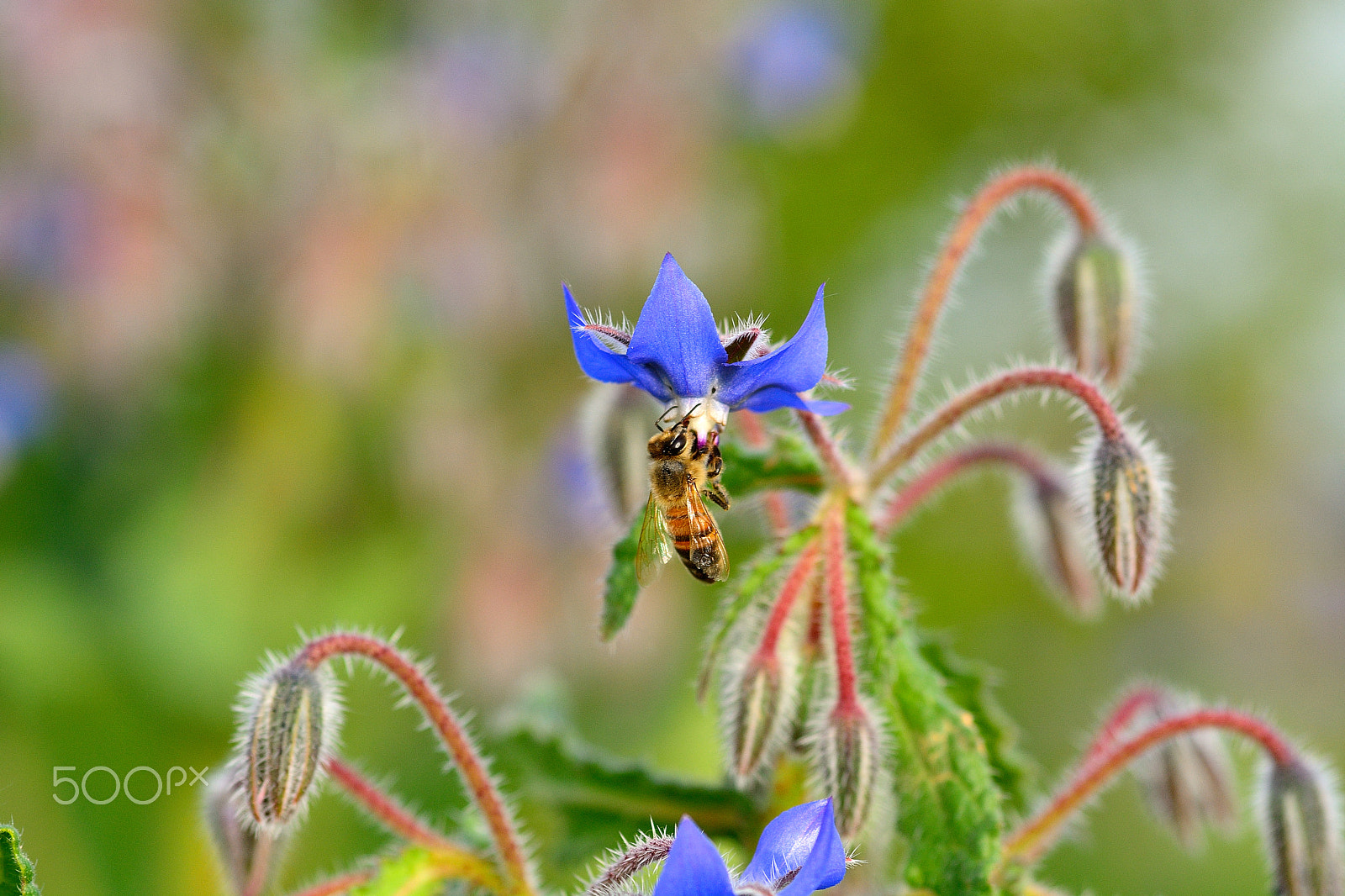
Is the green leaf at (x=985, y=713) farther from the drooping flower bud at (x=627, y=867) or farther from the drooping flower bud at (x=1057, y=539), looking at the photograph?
the drooping flower bud at (x=627, y=867)

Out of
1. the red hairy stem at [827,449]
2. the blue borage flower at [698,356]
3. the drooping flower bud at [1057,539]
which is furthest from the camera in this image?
the drooping flower bud at [1057,539]

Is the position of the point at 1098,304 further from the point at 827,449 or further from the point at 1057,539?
the point at 827,449

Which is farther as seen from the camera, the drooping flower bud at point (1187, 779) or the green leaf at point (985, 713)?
the drooping flower bud at point (1187, 779)

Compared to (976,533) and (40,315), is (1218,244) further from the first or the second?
(40,315)

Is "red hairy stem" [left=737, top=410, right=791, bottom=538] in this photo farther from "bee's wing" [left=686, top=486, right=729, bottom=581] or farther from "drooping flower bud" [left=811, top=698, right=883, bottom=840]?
"drooping flower bud" [left=811, top=698, right=883, bottom=840]

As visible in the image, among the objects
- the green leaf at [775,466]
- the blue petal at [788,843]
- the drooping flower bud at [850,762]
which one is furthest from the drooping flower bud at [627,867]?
the green leaf at [775,466]

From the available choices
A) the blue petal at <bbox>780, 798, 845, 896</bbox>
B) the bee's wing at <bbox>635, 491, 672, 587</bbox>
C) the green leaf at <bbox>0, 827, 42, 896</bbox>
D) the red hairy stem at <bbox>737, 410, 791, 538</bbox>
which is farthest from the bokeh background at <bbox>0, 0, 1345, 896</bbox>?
the blue petal at <bbox>780, 798, 845, 896</bbox>

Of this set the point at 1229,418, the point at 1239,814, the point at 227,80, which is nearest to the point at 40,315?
the point at 227,80
